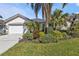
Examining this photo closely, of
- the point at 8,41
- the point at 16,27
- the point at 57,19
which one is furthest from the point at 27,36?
the point at 57,19

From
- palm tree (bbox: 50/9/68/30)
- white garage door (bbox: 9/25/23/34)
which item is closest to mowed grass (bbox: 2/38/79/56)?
white garage door (bbox: 9/25/23/34)

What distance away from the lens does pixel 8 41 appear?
8.88m

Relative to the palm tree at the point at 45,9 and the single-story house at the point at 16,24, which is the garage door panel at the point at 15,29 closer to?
the single-story house at the point at 16,24

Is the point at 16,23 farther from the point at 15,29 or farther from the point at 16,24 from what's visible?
the point at 15,29

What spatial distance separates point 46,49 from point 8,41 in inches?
46.3

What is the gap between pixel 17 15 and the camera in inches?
345

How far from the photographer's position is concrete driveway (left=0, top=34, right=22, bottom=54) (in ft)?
28.8

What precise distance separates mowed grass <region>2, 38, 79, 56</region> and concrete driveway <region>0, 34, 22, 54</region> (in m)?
0.14

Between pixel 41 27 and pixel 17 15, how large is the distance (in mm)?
796

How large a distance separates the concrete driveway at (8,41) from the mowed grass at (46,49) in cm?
14

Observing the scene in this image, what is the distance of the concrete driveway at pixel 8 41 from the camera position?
878cm

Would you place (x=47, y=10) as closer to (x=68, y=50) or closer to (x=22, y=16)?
(x=22, y=16)

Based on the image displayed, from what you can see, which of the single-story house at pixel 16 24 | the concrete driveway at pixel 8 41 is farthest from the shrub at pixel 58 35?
the concrete driveway at pixel 8 41

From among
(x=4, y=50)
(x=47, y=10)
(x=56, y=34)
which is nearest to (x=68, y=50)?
(x=56, y=34)
